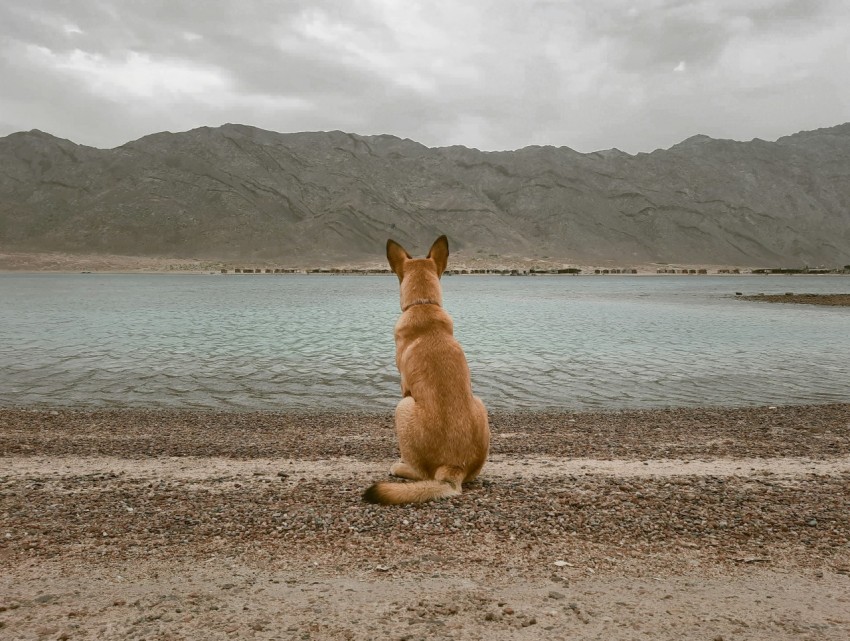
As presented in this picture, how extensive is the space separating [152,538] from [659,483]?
6217 mm

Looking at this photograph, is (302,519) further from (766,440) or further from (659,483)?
(766,440)

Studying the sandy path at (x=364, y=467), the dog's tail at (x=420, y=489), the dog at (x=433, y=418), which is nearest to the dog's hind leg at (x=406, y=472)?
the dog at (x=433, y=418)

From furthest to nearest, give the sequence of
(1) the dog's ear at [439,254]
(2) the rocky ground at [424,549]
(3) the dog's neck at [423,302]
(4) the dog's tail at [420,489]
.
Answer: (1) the dog's ear at [439,254], (3) the dog's neck at [423,302], (4) the dog's tail at [420,489], (2) the rocky ground at [424,549]

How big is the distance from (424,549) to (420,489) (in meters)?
1.02

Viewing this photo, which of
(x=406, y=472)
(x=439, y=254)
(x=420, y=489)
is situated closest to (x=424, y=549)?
(x=420, y=489)

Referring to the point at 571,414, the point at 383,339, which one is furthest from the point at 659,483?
the point at 383,339

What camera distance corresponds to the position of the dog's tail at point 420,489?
21.8 feet

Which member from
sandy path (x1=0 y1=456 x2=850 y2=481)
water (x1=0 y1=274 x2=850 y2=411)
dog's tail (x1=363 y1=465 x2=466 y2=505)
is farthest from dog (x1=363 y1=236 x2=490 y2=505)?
water (x1=0 y1=274 x2=850 y2=411)

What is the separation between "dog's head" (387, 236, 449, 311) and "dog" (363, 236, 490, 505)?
26cm

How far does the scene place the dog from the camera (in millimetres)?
7000

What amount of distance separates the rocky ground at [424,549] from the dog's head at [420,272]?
250 cm

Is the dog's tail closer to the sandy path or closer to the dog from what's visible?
the dog

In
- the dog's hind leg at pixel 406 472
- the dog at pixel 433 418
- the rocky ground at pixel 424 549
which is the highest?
the dog at pixel 433 418

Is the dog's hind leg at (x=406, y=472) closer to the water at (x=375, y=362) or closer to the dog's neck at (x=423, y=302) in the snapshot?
the dog's neck at (x=423, y=302)
